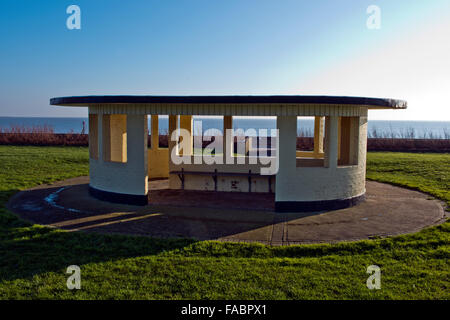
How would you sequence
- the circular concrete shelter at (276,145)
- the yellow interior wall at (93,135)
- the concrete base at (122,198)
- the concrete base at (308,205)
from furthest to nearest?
1. the yellow interior wall at (93,135)
2. the concrete base at (122,198)
3. the concrete base at (308,205)
4. the circular concrete shelter at (276,145)

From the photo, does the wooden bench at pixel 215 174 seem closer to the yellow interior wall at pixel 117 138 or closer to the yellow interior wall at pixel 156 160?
the yellow interior wall at pixel 117 138

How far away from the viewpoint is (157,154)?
15.1m

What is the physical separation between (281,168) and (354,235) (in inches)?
105

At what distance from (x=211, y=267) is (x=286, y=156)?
4.43 metres

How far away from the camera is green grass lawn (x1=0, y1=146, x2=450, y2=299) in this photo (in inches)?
215

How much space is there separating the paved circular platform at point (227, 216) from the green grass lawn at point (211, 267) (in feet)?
1.77

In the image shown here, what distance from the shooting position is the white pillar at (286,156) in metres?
9.89

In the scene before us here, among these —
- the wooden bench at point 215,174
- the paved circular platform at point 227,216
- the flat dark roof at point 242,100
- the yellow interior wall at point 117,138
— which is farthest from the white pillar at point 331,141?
the yellow interior wall at point 117,138

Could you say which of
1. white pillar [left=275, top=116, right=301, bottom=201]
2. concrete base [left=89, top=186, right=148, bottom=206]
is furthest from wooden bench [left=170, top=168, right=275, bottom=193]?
concrete base [left=89, top=186, right=148, bottom=206]

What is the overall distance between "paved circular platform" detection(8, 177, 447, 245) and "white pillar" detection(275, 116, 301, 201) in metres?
0.62

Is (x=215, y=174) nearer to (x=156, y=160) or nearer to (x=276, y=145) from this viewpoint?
(x=276, y=145)

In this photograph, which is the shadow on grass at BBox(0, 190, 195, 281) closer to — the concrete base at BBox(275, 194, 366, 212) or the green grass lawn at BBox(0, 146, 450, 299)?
the green grass lawn at BBox(0, 146, 450, 299)

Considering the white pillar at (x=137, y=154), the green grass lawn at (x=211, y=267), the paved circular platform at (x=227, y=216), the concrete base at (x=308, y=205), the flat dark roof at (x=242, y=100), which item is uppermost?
the flat dark roof at (x=242, y=100)
